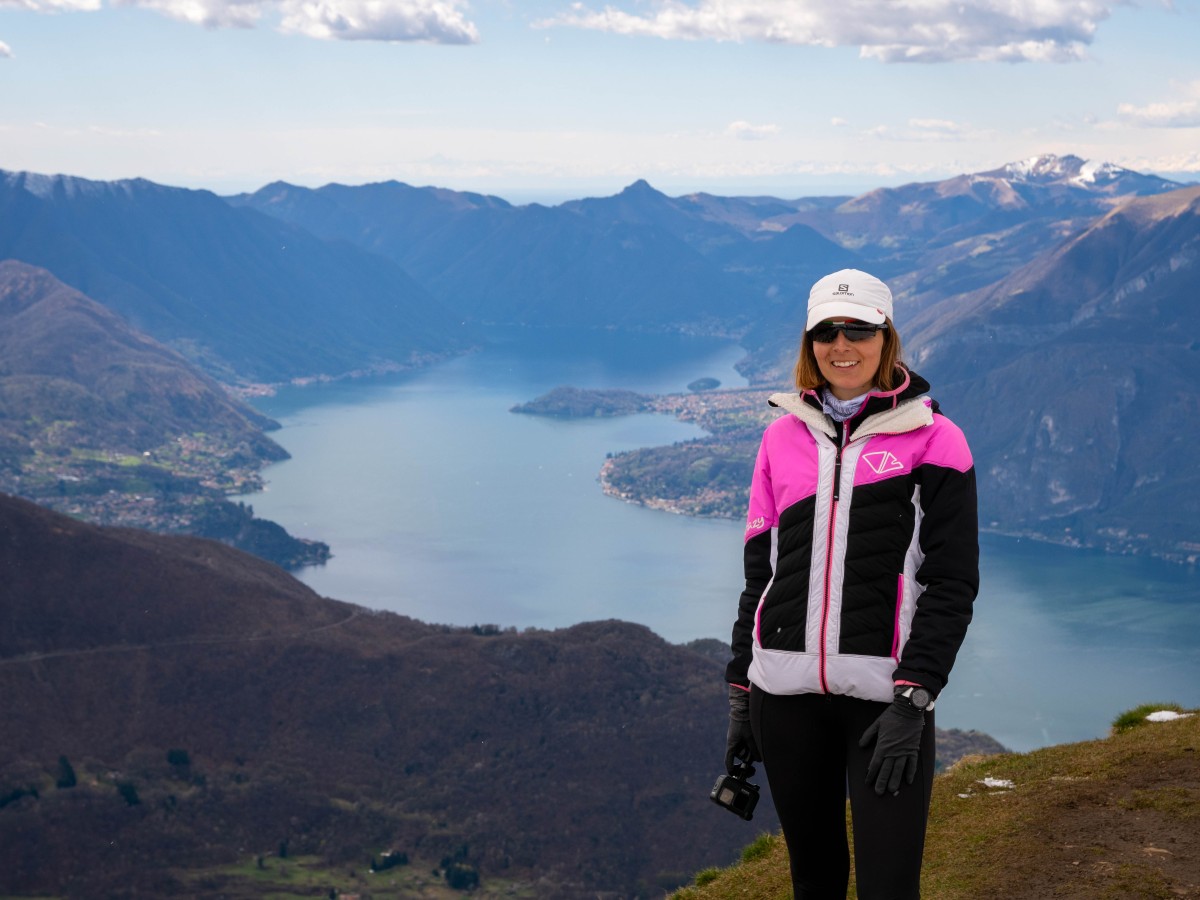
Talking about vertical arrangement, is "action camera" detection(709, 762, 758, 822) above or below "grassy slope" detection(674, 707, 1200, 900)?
above

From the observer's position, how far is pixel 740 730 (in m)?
5.84

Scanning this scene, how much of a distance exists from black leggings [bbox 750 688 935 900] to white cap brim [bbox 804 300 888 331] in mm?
1523

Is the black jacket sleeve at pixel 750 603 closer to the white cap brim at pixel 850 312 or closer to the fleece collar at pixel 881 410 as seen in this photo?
the fleece collar at pixel 881 410

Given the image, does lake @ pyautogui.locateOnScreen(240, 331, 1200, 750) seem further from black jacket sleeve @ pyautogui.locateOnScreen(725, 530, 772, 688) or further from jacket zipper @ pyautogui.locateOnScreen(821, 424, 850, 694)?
jacket zipper @ pyautogui.locateOnScreen(821, 424, 850, 694)

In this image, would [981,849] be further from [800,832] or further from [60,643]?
[60,643]

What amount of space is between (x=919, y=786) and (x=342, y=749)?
2972 inches

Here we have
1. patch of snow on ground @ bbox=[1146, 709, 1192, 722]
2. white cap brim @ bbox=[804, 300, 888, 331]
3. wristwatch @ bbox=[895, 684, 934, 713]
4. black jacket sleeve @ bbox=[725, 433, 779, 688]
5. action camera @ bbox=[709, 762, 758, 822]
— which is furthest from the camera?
patch of snow on ground @ bbox=[1146, 709, 1192, 722]

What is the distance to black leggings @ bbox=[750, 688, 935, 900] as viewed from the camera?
5207 mm

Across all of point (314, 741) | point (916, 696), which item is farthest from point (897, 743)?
point (314, 741)

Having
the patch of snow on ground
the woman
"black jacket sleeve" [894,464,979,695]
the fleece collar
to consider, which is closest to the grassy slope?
the patch of snow on ground

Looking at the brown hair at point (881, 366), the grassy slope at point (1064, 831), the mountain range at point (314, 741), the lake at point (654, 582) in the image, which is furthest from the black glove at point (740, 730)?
the lake at point (654, 582)

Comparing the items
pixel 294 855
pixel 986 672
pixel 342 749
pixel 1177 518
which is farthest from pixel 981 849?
pixel 1177 518

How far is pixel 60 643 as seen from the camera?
8325cm

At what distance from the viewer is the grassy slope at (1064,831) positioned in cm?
745
